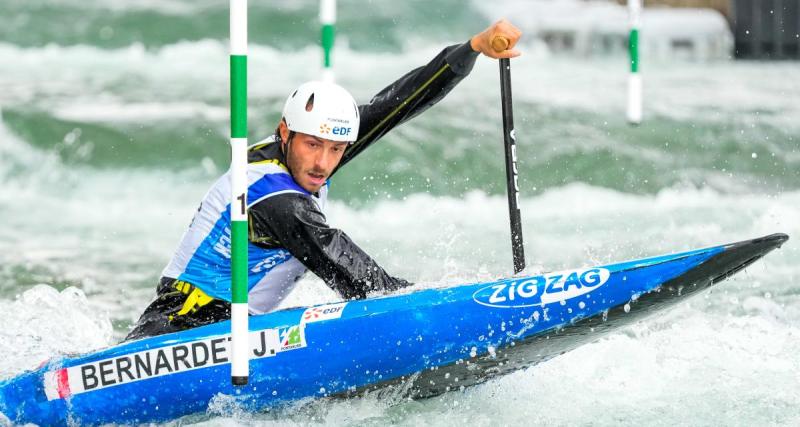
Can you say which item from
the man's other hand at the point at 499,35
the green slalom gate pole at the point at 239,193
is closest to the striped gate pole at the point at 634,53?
the man's other hand at the point at 499,35

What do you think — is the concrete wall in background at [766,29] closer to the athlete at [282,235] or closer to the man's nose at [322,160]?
the athlete at [282,235]

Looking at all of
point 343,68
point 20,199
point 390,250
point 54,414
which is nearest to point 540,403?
point 54,414

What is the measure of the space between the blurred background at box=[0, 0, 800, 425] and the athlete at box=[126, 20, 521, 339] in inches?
12.1

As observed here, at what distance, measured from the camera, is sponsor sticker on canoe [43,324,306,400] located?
140 inches

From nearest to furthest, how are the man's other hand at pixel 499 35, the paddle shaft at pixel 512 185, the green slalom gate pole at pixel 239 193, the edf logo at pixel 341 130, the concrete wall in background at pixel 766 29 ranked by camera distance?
1. the green slalom gate pole at pixel 239 193
2. the edf logo at pixel 341 130
3. the man's other hand at pixel 499 35
4. the paddle shaft at pixel 512 185
5. the concrete wall in background at pixel 766 29

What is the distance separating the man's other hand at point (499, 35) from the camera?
12.7 feet

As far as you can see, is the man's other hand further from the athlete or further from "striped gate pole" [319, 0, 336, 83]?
"striped gate pole" [319, 0, 336, 83]

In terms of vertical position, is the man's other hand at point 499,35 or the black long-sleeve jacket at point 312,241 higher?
the man's other hand at point 499,35

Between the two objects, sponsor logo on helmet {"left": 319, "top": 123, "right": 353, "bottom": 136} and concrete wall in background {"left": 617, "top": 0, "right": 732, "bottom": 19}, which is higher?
concrete wall in background {"left": 617, "top": 0, "right": 732, "bottom": 19}

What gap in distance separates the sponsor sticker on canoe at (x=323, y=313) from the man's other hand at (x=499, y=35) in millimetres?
986

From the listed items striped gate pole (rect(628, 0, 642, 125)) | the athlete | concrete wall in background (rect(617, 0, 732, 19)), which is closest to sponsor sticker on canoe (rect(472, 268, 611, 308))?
the athlete

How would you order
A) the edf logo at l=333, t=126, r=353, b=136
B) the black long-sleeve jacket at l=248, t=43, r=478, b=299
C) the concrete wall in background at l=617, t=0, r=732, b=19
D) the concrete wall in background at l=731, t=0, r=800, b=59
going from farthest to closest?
the concrete wall in background at l=617, t=0, r=732, b=19 < the concrete wall in background at l=731, t=0, r=800, b=59 < the edf logo at l=333, t=126, r=353, b=136 < the black long-sleeve jacket at l=248, t=43, r=478, b=299

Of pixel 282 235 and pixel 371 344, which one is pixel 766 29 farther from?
pixel 282 235

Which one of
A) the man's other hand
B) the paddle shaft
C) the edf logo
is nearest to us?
the edf logo
